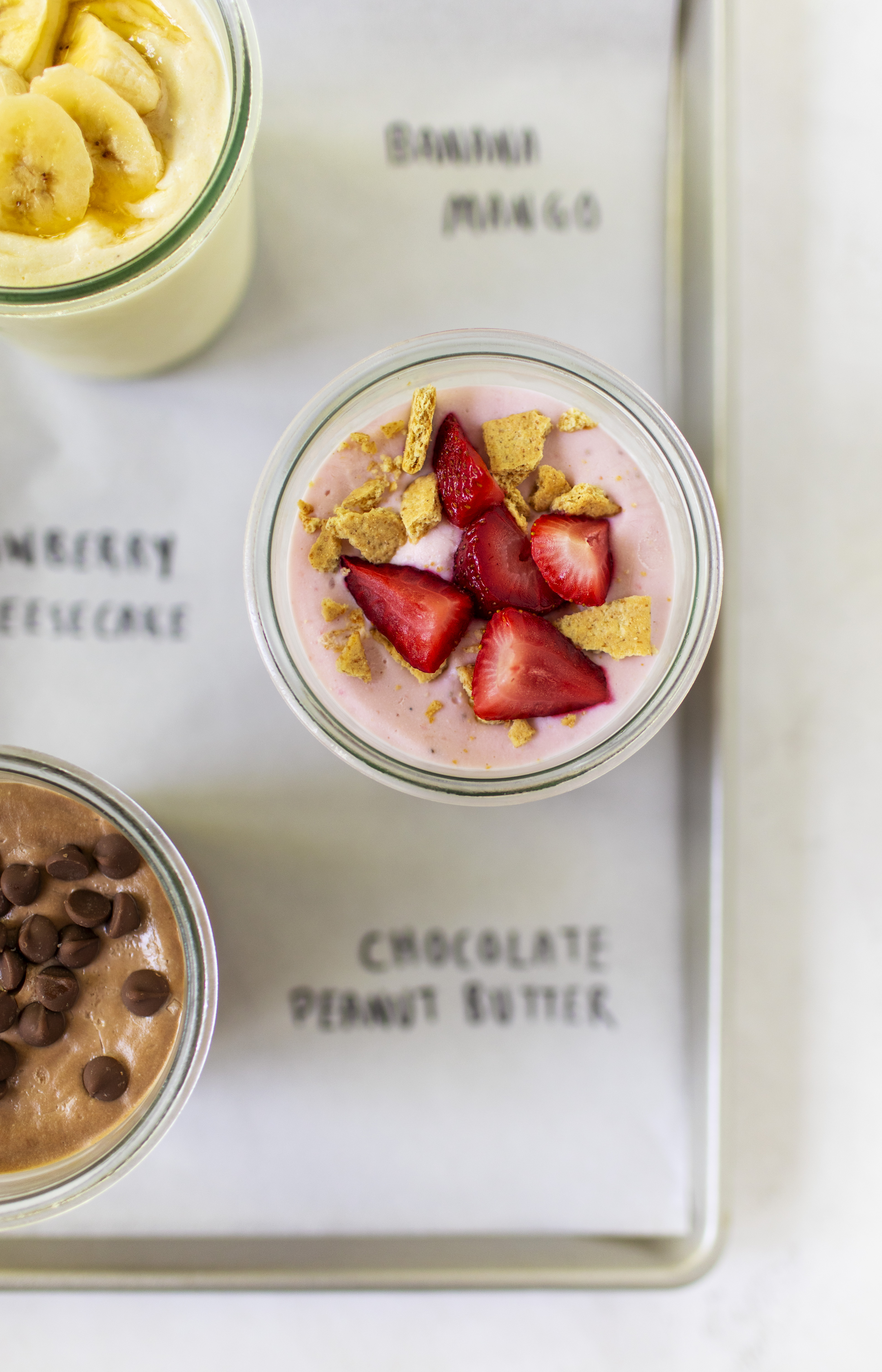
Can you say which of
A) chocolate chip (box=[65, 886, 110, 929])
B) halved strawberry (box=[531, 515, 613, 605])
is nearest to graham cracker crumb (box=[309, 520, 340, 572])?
halved strawberry (box=[531, 515, 613, 605])

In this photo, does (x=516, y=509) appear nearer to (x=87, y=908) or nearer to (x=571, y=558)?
(x=571, y=558)

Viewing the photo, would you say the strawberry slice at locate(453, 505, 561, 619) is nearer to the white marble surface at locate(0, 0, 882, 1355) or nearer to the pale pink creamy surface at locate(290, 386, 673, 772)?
the pale pink creamy surface at locate(290, 386, 673, 772)

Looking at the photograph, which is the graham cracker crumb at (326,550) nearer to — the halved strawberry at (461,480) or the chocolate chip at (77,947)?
the halved strawberry at (461,480)

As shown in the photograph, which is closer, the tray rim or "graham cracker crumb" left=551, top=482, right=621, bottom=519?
"graham cracker crumb" left=551, top=482, right=621, bottom=519

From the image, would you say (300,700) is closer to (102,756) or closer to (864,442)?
(102,756)

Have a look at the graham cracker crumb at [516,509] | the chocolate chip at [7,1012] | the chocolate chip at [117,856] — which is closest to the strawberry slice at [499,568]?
the graham cracker crumb at [516,509]

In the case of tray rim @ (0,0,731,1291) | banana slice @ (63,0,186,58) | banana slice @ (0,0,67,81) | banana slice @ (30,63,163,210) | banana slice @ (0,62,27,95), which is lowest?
tray rim @ (0,0,731,1291)
